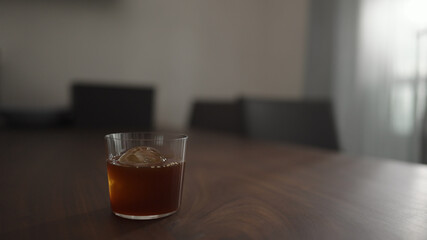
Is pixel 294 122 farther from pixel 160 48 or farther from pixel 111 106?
pixel 160 48

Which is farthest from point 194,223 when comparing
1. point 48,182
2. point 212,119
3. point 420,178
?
point 212,119

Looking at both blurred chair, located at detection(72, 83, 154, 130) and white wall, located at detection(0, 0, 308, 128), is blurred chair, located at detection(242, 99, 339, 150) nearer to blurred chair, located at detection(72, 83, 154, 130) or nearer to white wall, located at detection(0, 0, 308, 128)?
blurred chair, located at detection(72, 83, 154, 130)

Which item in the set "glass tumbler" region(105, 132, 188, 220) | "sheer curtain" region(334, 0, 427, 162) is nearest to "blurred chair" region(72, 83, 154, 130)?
"glass tumbler" region(105, 132, 188, 220)

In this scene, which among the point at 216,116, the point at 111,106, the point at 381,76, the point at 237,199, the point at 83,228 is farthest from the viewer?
the point at 381,76

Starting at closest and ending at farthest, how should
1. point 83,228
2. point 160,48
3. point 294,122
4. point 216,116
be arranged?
point 83,228 → point 294,122 → point 216,116 → point 160,48

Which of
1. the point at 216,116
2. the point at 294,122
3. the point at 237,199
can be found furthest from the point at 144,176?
the point at 216,116

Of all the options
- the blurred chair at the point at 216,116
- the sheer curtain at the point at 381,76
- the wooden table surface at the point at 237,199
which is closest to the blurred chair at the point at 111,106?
the blurred chair at the point at 216,116

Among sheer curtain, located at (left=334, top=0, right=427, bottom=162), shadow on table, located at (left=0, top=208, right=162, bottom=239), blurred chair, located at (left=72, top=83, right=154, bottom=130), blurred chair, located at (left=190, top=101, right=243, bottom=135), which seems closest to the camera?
shadow on table, located at (left=0, top=208, right=162, bottom=239)
